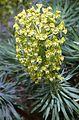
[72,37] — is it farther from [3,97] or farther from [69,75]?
[3,97]

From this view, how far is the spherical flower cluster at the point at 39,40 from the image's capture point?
1.99m

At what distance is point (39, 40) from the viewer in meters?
2.00

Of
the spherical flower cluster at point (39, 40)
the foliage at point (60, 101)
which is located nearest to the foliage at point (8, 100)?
the foliage at point (60, 101)

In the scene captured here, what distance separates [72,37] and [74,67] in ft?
0.82

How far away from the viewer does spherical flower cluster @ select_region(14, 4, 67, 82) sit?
78.5 inches

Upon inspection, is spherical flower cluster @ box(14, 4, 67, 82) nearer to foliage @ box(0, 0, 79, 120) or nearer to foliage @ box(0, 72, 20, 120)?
foliage @ box(0, 0, 79, 120)

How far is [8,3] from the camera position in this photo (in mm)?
3662

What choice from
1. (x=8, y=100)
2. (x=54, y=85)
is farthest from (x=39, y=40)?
(x=8, y=100)

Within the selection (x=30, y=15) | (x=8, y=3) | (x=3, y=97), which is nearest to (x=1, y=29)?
(x=8, y=3)

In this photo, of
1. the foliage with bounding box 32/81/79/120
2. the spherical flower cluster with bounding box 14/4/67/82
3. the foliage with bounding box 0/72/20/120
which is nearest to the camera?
the spherical flower cluster with bounding box 14/4/67/82

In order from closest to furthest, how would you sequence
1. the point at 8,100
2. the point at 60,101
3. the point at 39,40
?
1. the point at 39,40
2. the point at 60,101
3. the point at 8,100

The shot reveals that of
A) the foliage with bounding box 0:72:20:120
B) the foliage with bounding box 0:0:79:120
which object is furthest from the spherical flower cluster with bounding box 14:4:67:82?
the foliage with bounding box 0:72:20:120

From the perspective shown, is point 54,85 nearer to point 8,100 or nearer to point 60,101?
point 60,101

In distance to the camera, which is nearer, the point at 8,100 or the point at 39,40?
the point at 39,40
